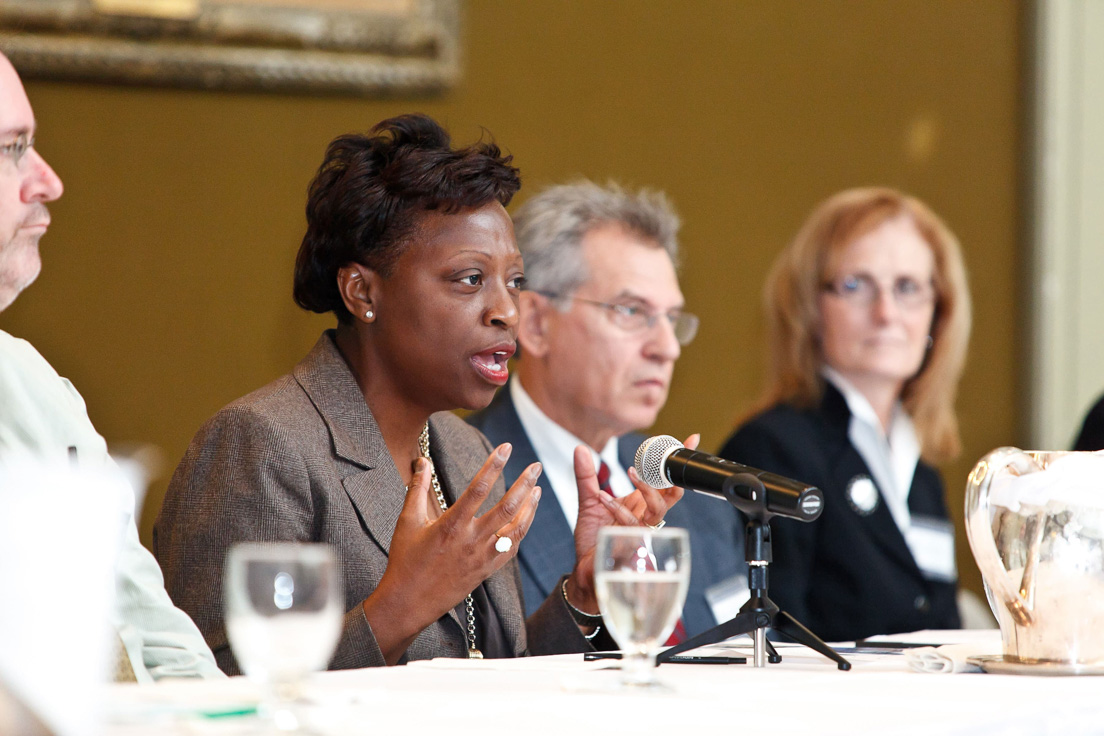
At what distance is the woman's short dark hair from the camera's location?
7.17 ft

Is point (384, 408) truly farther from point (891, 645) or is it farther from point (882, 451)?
point (882, 451)

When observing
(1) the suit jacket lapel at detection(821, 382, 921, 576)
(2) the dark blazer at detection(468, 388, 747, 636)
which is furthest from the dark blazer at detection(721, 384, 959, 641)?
(2) the dark blazer at detection(468, 388, 747, 636)

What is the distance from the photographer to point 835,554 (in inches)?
127

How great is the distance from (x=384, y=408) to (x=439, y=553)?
0.50 meters

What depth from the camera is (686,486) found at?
1.75 metres

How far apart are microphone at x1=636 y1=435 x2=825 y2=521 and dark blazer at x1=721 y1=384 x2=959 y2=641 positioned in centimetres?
142

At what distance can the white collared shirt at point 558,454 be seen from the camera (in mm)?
2828

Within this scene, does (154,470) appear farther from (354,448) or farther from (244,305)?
(354,448)

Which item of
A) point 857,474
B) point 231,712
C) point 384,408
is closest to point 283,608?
point 231,712

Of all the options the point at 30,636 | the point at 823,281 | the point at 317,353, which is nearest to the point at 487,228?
the point at 317,353

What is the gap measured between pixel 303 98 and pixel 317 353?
1.84m

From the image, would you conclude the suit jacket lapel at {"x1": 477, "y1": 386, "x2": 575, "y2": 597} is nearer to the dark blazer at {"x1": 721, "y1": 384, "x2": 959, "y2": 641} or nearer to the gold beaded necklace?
the gold beaded necklace

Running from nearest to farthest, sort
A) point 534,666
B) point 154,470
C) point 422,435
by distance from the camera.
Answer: point 534,666
point 422,435
point 154,470

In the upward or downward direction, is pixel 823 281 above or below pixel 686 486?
above
